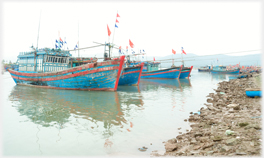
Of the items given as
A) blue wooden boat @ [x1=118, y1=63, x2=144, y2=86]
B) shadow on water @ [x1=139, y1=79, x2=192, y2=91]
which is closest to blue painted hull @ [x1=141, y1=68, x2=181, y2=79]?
shadow on water @ [x1=139, y1=79, x2=192, y2=91]

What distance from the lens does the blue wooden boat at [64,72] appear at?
17562mm

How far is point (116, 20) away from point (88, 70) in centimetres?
649

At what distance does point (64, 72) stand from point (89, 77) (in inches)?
121

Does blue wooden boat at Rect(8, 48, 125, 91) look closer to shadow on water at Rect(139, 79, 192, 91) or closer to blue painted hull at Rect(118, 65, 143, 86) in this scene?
blue painted hull at Rect(118, 65, 143, 86)

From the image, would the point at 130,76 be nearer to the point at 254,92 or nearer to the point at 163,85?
the point at 163,85

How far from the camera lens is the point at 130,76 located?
1028 inches

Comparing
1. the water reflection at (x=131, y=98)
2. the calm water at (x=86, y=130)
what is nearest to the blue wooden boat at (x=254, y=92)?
the calm water at (x=86, y=130)

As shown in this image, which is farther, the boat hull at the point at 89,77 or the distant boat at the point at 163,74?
the distant boat at the point at 163,74

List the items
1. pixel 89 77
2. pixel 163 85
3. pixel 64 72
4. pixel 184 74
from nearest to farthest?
pixel 89 77 → pixel 64 72 → pixel 163 85 → pixel 184 74

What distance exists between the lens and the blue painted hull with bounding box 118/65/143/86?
25.7m

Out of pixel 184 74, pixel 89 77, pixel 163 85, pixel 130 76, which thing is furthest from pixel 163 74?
pixel 89 77

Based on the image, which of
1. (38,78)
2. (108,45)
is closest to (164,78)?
(108,45)

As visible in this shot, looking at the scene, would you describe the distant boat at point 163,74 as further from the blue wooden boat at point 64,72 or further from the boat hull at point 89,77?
the boat hull at point 89,77

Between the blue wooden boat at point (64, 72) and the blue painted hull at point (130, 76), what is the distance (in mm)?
5898
